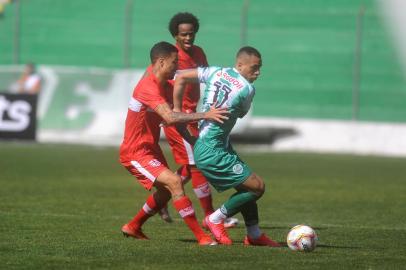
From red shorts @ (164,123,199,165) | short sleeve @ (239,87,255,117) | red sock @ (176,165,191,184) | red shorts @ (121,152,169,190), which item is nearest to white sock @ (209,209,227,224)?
red shorts @ (121,152,169,190)

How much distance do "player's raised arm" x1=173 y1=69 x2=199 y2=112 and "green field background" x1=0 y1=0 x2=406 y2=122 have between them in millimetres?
19351

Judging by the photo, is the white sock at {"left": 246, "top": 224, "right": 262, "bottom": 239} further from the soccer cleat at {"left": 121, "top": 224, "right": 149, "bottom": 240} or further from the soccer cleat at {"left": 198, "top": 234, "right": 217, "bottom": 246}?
the soccer cleat at {"left": 121, "top": 224, "right": 149, "bottom": 240}

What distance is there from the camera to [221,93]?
10.7 metres

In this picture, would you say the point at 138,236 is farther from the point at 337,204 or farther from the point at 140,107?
the point at 337,204

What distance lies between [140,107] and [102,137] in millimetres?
17907

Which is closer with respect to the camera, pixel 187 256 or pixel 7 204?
pixel 187 256

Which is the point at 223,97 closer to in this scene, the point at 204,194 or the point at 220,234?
the point at 220,234

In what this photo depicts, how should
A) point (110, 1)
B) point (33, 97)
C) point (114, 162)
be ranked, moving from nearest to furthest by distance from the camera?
1. point (114, 162)
2. point (33, 97)
3. point (110, 1)

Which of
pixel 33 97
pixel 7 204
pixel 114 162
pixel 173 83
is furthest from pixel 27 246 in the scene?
pixel 33 97

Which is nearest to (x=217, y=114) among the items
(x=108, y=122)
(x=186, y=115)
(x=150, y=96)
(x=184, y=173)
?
(x=186, y=115)

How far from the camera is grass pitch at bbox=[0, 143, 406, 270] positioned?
373 inches

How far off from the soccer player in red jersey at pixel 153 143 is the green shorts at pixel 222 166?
12.3 inches

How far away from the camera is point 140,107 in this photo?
36.0 ft

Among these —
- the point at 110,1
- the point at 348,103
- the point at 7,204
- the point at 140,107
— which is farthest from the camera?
the point at 110,1
